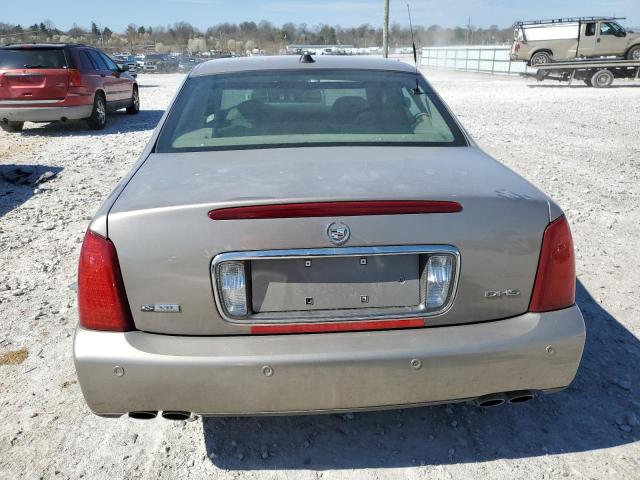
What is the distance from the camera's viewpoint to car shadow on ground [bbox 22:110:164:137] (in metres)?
12.1

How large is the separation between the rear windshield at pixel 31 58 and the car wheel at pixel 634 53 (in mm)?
23545

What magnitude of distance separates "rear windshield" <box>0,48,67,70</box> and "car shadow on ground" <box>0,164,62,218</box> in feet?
12.9

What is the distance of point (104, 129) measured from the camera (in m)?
12.6

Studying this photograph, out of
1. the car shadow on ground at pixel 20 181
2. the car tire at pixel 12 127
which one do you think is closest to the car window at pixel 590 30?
the car tire at pixel 12 127

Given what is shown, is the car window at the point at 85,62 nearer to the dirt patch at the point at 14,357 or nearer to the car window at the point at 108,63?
the car window at the point at 108,63

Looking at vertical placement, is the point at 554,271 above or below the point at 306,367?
above

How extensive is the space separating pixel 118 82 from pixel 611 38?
21828mm

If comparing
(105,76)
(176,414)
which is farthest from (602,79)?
(176,414)

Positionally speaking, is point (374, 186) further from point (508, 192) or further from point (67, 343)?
point (67, 343)

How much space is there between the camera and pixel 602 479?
7.37 ft

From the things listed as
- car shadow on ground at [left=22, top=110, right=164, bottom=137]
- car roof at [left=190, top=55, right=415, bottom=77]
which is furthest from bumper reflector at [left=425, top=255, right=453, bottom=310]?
car shadow on ground at [left=22, top=110, right=164, bottom=137]

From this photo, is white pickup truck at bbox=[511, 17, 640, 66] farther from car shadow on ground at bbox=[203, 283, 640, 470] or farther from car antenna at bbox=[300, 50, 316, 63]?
car shadow on ground at bbox=[203, 283, 640, 470]

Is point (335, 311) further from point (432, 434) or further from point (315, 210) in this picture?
point (432, 434)

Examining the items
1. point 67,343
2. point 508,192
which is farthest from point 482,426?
point 67,343
